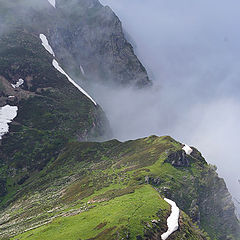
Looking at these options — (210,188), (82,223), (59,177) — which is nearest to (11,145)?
(59,177)

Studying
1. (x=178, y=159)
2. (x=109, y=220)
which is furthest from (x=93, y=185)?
(x=109, y=220)

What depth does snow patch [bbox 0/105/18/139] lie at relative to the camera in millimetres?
157000

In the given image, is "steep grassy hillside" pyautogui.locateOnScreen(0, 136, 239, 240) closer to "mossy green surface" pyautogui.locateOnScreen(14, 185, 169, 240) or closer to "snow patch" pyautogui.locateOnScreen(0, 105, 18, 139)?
"mossy green surface" pyautogui.locateOnScreen(14, 185, 169, 240)

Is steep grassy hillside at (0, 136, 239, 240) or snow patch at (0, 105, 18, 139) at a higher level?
snow patch at (0, 105, 18, 139)

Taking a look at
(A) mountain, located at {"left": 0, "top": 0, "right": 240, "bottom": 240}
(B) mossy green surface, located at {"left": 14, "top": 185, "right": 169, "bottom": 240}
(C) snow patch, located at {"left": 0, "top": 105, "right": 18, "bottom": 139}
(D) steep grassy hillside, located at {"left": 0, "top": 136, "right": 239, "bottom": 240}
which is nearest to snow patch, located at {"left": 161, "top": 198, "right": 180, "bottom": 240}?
(A) mountain, located at {"left": 0, "top": 0, "right": 240, "bottom": 240}

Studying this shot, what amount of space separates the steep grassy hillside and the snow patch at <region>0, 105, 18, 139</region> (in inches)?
1786

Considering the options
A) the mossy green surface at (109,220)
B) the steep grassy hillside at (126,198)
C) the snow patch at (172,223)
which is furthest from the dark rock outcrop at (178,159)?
the snow patch at (172,223)

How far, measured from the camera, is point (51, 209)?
6875 cm

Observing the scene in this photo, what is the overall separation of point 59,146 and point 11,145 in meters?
23.4

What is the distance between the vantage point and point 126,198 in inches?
2244

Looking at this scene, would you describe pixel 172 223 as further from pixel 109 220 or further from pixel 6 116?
pixel 6 116

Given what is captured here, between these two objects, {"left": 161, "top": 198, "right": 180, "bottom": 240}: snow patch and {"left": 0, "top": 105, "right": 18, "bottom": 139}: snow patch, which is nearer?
{"left": 161, "top": 198, "right": 180, "bottom": 240}: snow patch

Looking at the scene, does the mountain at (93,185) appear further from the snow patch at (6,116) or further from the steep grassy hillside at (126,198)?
the snow patch at (6,116)

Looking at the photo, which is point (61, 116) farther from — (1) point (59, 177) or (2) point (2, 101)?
(1) point (59, 177)
